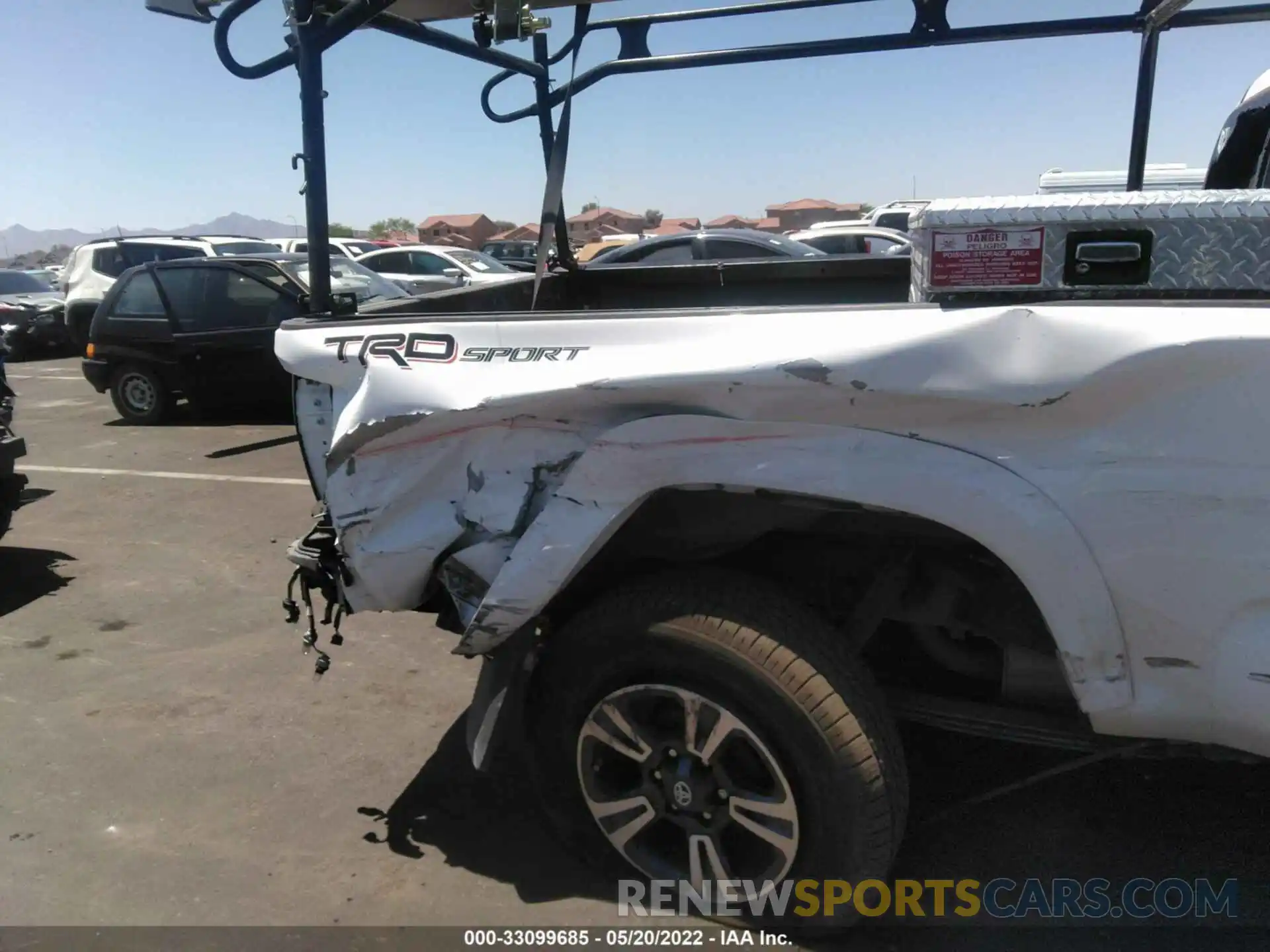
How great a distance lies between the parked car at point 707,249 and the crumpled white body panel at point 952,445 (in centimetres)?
866

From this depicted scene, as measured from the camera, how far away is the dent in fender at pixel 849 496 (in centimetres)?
201

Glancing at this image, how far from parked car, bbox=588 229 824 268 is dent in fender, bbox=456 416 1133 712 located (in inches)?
346

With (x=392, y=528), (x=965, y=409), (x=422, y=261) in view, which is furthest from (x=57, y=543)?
(x=422, y=261)

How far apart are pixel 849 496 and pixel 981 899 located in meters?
1.30

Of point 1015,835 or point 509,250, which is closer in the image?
point 1015,835

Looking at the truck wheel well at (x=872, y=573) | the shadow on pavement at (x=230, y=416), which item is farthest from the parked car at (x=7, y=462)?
the shadow on pavement at (x=230, y=416)

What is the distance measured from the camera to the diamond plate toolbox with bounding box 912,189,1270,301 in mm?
1965

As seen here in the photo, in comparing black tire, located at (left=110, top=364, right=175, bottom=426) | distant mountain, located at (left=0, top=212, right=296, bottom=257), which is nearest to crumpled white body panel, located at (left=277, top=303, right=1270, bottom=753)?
black tire, located at (left=110, top=364, right=175, bottom=426)

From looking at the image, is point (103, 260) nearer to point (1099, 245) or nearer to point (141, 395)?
point (141, 395)

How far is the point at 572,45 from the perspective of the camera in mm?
3834

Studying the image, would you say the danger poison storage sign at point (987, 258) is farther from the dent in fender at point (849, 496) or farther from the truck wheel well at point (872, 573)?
the truck wheel well at point (872, 573)

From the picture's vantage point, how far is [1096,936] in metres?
2.46

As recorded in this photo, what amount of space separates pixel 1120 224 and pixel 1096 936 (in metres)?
1.77

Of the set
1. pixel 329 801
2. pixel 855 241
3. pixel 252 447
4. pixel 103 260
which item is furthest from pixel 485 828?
pixel 103 260
